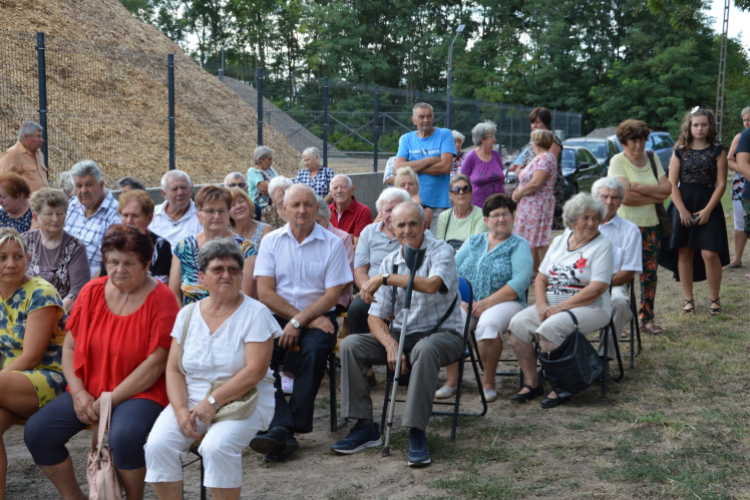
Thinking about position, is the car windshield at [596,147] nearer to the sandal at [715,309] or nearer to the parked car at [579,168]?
the parked car at [579,168]

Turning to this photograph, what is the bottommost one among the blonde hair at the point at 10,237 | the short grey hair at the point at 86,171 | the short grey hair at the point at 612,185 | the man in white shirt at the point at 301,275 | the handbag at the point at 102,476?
the handbag at the point at 102,476

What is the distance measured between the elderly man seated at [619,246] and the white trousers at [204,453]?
127 inches

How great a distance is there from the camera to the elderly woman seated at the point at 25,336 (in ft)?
12.6

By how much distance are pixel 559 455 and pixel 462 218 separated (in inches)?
104

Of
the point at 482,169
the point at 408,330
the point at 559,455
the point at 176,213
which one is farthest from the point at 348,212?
the point at 559,455

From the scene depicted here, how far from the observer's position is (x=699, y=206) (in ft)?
24.8

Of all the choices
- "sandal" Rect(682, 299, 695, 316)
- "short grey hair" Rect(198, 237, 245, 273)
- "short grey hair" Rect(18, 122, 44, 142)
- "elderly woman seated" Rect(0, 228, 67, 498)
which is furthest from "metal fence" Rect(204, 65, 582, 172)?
"short grey hair" Rect(198, 237, 245, 273)

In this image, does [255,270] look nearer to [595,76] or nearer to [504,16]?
[595,76]

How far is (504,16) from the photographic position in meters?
45.0

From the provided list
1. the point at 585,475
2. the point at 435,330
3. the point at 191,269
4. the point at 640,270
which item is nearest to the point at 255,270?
the point at 191,269

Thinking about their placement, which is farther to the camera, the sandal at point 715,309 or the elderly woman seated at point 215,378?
the sandal at point 715,309

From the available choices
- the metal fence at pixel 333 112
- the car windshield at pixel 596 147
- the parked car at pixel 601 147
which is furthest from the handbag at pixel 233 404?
the car windshield at pixel 596 147

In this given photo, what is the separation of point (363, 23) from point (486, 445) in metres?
42.0

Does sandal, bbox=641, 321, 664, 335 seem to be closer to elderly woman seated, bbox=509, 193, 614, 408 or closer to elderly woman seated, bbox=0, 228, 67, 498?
elderly woman seated, bbox=509, 193, 614, 408
